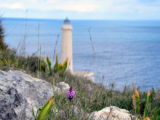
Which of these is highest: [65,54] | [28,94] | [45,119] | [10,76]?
[10,76]

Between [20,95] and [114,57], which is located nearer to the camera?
[20,95]

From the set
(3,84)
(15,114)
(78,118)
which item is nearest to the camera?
(78,118)

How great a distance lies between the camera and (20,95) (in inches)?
80.6

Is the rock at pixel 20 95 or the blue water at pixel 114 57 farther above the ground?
the rock at pixel 20 95

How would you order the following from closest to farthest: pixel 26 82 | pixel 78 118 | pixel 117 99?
pixel 78 118 < pixel 26 82 < pixel 117 99

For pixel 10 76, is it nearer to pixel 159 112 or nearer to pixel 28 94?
Answer: pixel 28 94

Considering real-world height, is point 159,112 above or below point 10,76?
below

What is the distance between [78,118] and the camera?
1802 mm

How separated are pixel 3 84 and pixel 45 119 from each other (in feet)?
2.22

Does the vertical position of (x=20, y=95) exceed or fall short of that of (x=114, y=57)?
it exceeds it

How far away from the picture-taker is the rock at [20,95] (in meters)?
1.96

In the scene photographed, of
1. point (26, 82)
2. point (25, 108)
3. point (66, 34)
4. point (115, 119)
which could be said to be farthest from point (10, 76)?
point (66, 34)

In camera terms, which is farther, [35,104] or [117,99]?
[117,99]

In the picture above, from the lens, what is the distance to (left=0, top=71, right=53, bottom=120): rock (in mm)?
1960
